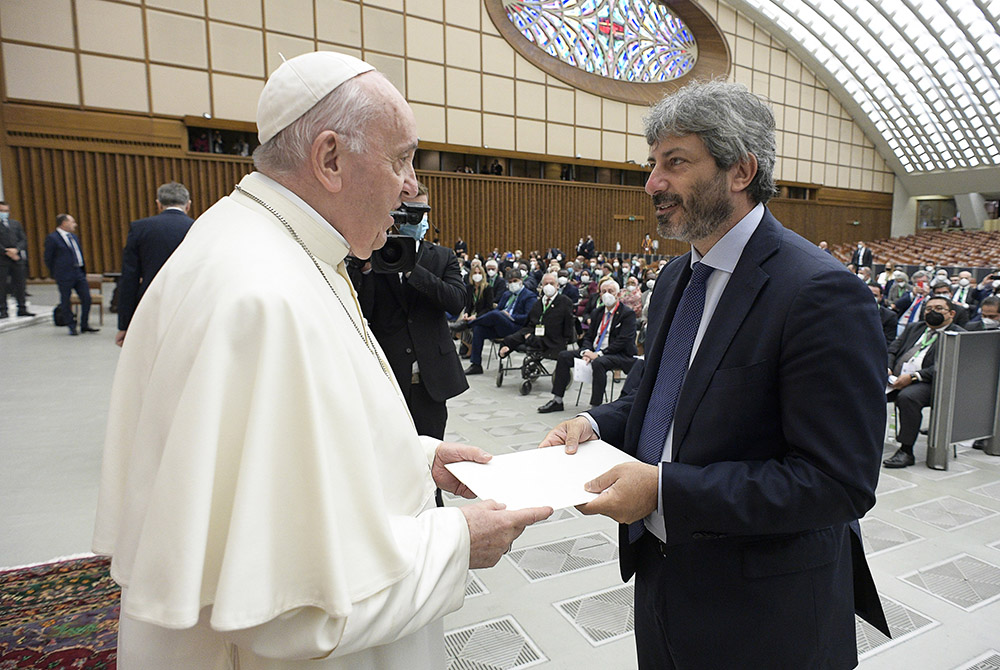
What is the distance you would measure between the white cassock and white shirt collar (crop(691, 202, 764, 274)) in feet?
2.57

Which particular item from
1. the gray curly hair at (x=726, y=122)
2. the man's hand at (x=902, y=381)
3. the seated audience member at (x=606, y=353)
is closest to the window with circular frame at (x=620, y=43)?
the seated audience member at (x=606, y=353)

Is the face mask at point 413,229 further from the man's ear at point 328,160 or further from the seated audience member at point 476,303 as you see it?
the seated audience member at point 476,303

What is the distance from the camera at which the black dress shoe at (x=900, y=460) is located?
4.60m

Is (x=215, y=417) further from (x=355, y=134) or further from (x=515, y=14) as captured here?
(x=515, y=14)

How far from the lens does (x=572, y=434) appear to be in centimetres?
147

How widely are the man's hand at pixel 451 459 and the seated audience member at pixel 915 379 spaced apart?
4422 millimetres

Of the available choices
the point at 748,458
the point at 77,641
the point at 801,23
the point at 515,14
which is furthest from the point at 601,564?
the point at 801,23

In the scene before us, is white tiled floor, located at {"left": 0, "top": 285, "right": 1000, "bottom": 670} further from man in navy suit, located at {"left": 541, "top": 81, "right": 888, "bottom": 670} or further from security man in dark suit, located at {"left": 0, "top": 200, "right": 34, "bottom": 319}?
security man in dark suit, located at {"left": 0, "top": 200, "right": 34, "bottom": 319}

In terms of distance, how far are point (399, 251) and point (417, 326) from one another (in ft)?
1.65

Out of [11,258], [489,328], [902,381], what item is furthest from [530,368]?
[11,258]

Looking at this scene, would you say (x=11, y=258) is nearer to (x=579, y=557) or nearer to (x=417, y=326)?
(x=417, y=326)

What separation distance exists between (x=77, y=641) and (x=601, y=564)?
2270 mm

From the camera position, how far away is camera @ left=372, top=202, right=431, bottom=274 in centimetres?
267

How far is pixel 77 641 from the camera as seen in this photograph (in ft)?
7.55
